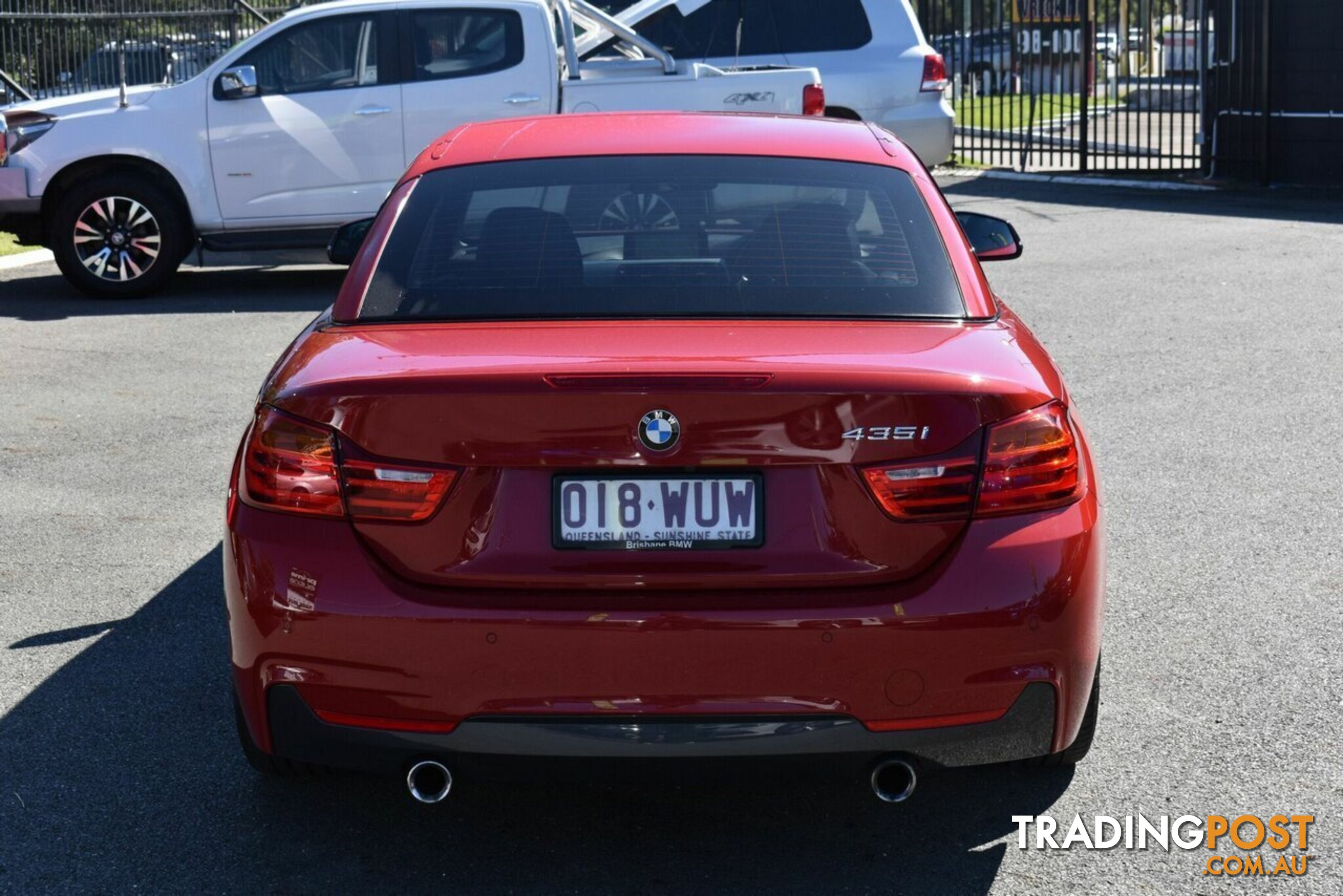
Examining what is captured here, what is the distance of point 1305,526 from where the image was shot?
6.10m

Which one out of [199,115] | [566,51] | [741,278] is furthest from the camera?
[566,51]

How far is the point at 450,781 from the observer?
3.39 meters

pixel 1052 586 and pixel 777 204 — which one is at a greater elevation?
pixel 777 204

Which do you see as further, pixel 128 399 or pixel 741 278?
pixel 128 399

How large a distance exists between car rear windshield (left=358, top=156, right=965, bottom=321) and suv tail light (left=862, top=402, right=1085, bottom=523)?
1.62 ft

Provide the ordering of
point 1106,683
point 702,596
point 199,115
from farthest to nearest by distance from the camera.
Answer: point 199,115, point 1106,683, point 702,596

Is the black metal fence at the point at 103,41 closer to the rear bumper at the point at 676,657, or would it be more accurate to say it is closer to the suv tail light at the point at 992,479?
the rear bumper at the point at 676,657

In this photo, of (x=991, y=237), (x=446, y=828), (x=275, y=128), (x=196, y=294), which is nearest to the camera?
(x=446, y=828)

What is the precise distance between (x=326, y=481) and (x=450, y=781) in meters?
0.64

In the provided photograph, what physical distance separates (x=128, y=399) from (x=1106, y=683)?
18.6 feet

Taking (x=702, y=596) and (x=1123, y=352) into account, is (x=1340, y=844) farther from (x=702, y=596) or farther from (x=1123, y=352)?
(x=1123, y=352)

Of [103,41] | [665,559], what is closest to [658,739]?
[665,559]

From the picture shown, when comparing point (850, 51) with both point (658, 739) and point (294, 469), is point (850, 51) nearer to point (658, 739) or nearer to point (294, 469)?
point (294, 469)

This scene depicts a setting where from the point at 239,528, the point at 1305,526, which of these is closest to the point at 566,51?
the point at 1305,526
